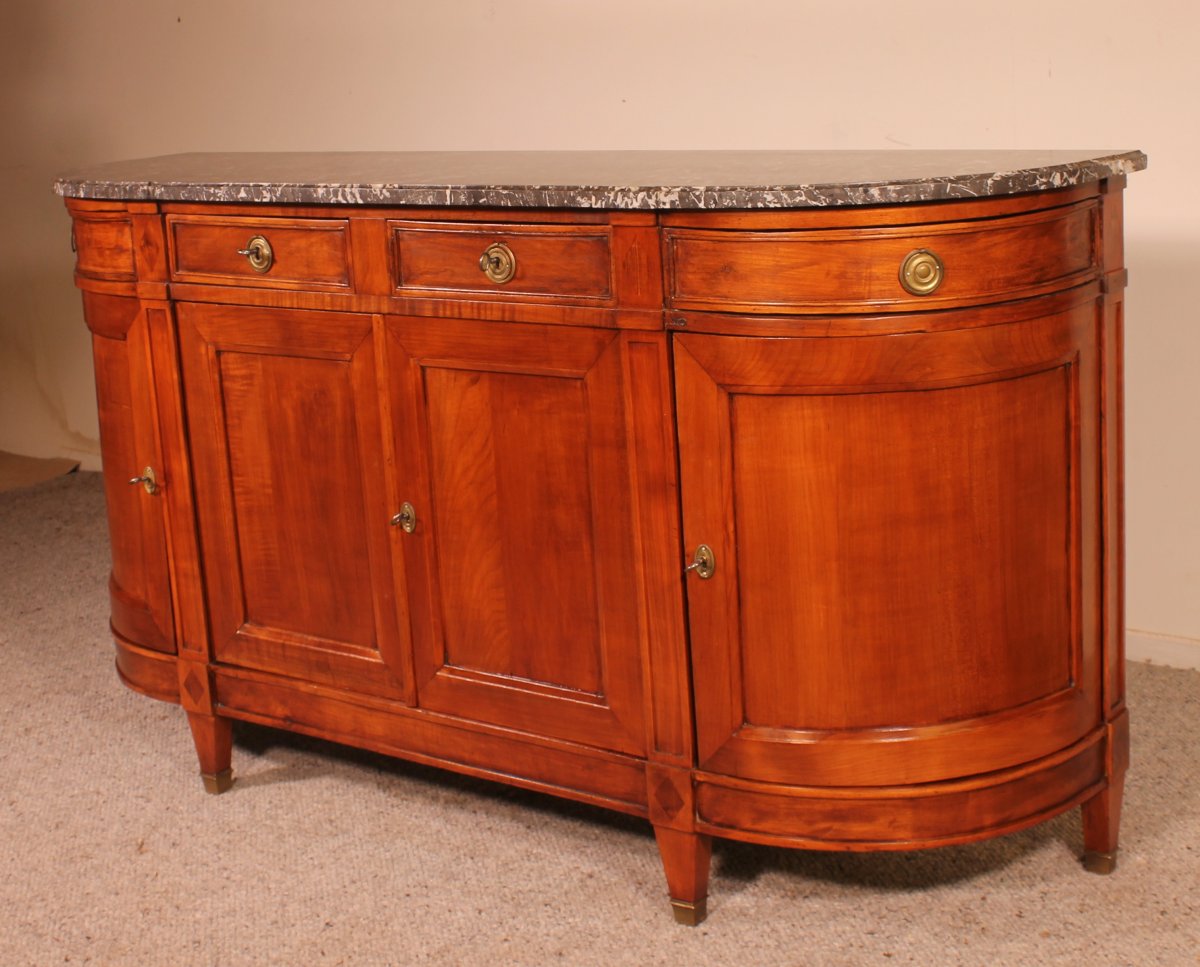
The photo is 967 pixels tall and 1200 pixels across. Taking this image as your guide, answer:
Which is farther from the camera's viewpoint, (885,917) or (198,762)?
(198,762)

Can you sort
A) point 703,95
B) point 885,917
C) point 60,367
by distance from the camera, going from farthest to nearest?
point 60,367 < point 703,95 < point 885,917

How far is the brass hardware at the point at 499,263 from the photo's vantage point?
6.88 feet

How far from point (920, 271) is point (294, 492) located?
1.06 m

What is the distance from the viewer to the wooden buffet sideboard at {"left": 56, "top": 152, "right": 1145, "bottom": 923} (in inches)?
75.4

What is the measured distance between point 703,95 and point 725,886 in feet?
5.22

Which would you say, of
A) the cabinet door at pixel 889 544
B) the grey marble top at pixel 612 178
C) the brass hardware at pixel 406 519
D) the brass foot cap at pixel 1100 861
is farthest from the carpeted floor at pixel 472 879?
the grey marble top at pixel 612 178

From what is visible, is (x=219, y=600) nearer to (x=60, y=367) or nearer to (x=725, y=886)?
(x=725, y=886)

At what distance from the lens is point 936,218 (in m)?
1.85

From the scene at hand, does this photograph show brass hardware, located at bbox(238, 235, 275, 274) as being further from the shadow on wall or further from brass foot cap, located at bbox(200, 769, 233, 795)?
the shadow on wall

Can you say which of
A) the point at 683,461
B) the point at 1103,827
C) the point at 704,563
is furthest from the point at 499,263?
the point at 1103,827

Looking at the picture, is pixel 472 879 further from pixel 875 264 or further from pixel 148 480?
pixel 875 264

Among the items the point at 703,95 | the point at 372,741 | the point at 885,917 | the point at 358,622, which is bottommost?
the point at 885,917

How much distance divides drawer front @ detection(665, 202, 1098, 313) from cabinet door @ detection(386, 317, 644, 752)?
7.3 inches

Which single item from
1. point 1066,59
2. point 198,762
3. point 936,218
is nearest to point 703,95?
point 1066,59
